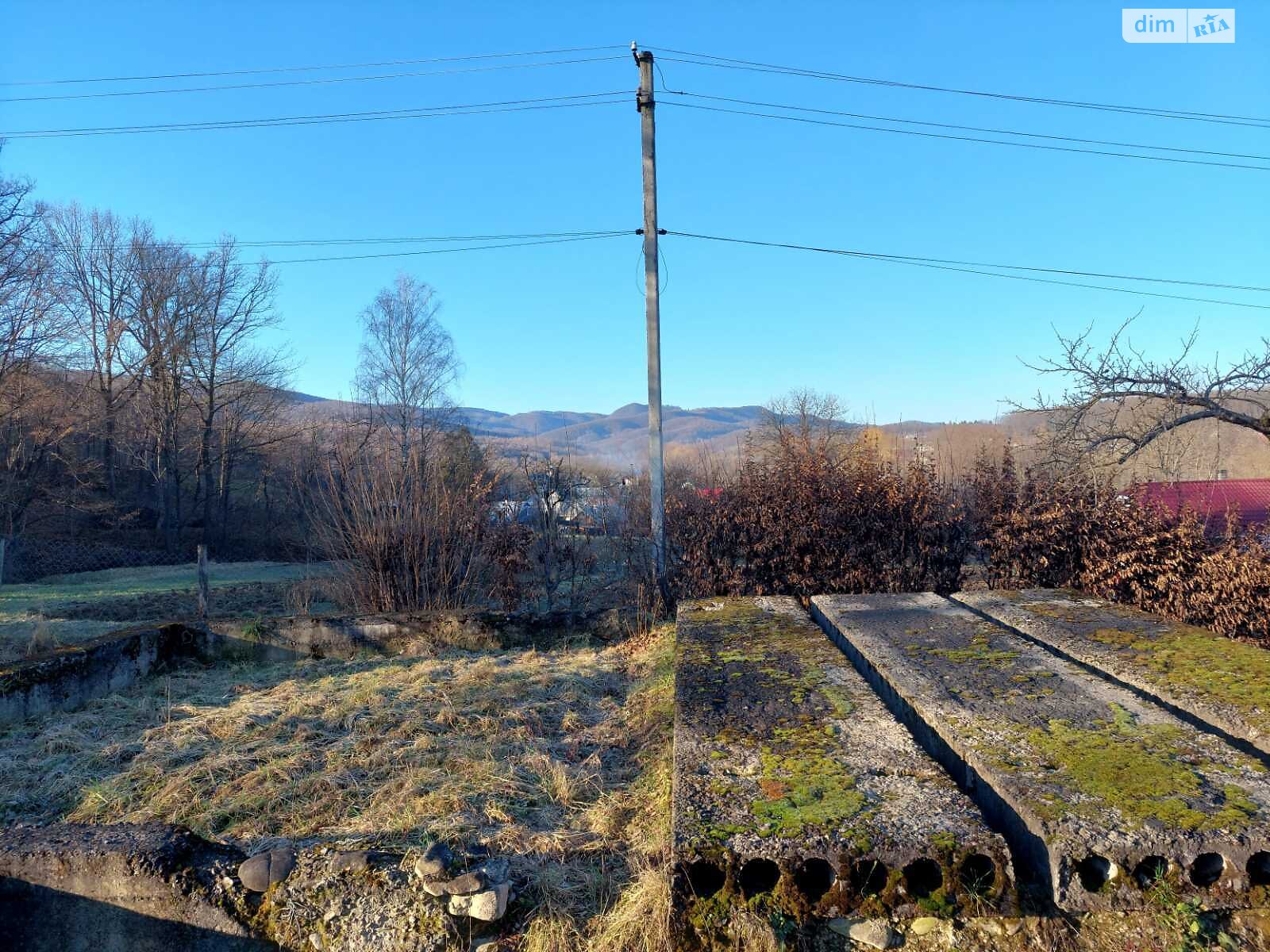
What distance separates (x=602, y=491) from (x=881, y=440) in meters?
3.24

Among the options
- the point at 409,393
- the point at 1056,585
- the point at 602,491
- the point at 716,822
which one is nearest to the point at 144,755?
the point at 716,822

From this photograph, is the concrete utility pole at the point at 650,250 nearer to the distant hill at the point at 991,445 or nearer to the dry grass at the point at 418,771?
the distant hill at the point at 991,445

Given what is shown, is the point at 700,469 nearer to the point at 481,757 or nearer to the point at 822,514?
the point at 822,514

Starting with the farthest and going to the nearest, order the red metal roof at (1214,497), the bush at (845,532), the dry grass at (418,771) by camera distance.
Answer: the bush at (845,532) < the red metal roof at (1214,497) < the dry grass at (418,771)

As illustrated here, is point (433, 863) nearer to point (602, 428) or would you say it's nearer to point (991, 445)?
point (991, 445)

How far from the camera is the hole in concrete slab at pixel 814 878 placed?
222cm

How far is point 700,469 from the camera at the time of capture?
855 centimetres

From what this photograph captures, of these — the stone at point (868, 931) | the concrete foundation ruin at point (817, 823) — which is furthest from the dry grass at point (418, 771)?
the stone at point (868, 931)

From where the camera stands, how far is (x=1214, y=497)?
33.8ft

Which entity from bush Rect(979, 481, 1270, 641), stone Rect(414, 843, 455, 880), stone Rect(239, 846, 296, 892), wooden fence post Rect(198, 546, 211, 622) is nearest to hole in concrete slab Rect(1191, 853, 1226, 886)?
stone Rect(414, 843, 455, 880)

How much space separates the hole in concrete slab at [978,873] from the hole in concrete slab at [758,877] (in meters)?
0.52

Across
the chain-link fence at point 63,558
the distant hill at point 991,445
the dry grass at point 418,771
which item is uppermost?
the distant hill at point 991,445

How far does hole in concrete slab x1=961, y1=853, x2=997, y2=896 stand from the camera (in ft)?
7.15

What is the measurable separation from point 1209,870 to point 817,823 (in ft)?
3.45
